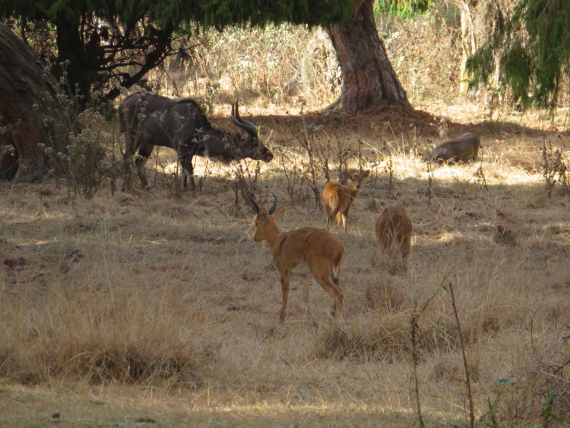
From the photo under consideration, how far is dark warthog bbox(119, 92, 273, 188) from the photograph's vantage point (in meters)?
14.4

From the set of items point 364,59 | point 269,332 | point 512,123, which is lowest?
point 269,332

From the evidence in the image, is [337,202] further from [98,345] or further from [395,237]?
[98,345]

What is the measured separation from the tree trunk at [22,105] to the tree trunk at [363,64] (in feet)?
26.9

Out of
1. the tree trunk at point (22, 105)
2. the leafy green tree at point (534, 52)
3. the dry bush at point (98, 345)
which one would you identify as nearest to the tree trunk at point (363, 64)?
the tree trunk at point (22, 105)

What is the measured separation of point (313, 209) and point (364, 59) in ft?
28.1

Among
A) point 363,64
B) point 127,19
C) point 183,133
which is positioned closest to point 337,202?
point 183,133

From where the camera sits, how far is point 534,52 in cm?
1033

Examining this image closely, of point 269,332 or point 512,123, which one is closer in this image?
point 269,332

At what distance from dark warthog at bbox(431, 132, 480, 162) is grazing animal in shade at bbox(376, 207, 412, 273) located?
262 inches

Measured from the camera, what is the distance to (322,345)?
21.7 feet

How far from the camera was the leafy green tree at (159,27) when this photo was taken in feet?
49.5

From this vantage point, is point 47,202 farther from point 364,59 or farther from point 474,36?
point 474,36

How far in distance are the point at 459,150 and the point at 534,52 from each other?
5.26m

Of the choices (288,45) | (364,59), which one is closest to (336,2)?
(364,59)
